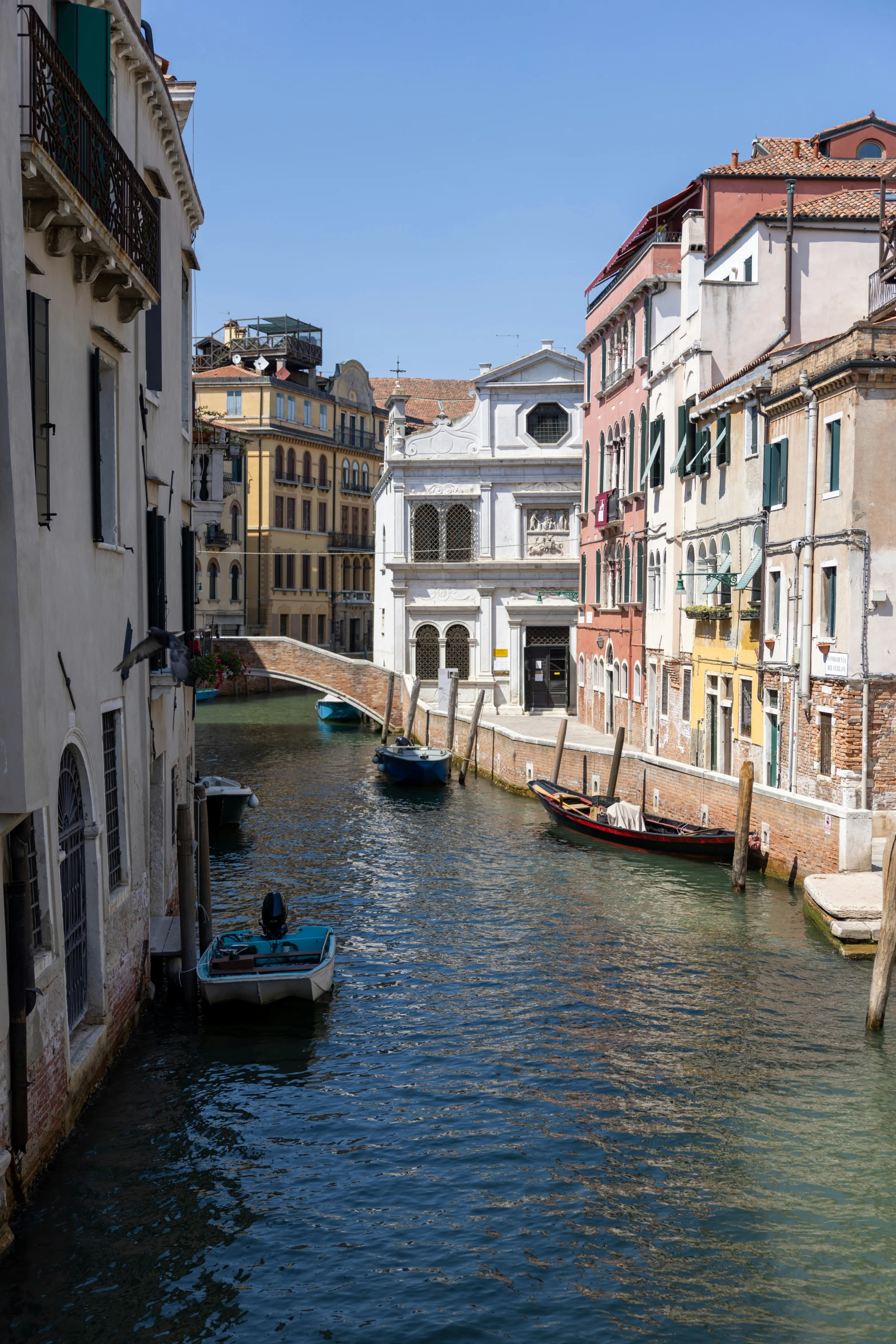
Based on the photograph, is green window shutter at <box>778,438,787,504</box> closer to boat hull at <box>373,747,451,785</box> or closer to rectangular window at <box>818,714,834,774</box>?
rectangular window at <box>818,714,834,774</box>

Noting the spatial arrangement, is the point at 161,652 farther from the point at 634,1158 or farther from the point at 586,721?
the point at 586,721

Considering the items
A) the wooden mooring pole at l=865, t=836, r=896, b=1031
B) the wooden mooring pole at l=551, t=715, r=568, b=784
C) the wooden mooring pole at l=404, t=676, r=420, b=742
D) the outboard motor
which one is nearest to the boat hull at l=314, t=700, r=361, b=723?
the wooden mooring pole at l=404, t=676, r=420, b=742

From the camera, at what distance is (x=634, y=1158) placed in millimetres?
9344

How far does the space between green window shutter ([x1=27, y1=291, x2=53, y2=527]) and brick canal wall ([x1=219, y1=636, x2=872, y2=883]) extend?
→ 11.0 meters

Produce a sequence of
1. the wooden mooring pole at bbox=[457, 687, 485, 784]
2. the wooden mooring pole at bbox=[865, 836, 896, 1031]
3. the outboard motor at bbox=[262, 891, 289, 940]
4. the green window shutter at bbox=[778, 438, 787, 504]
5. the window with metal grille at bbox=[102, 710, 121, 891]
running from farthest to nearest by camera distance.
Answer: the wooden mooring pole at bbox=[457, 687, 485, 784], the green window shutter at bbox=[778, 438, 787, 504], the outboard motor at bbox=[262, 891, 289, 940], the wooden mooring pole at bbox=[865, 836, 896, 1031], the window with metal grille at bbox=[102, 710, 121, 891]

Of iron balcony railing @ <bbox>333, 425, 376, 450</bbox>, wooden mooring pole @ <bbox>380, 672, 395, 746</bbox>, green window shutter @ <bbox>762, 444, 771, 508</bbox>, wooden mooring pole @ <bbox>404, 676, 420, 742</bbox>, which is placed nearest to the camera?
green window shutter @ <bbox>762, 444, 771, 508</bbox>

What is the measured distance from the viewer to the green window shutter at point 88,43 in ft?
29.5

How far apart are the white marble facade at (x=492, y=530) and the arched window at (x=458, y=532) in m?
0.03

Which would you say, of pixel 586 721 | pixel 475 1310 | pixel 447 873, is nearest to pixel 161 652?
pixel 475 1310

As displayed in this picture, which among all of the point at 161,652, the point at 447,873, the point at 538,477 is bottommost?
the point at 447,873

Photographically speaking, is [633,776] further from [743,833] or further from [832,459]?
[832,459]

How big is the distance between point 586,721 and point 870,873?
17422mm

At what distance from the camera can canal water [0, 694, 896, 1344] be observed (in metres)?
7.35

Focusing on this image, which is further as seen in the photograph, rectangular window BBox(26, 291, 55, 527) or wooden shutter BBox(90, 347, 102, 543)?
wooden shutter BBox(90, 347, 102, 543)
